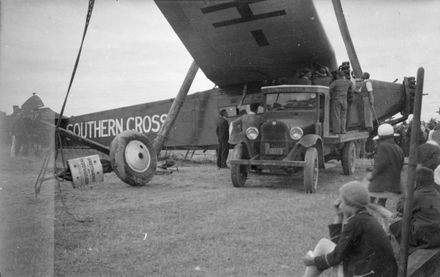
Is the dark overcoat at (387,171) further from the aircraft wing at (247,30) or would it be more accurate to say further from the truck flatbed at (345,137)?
the aircraft wing at (247,30)

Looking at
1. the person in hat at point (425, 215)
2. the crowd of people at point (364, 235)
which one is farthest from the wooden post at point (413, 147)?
the person in hat at point (425, 215)

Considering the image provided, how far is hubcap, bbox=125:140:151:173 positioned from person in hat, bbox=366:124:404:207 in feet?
11.3

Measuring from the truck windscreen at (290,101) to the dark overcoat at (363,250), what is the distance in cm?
324

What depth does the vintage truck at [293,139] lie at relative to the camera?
16.5 ft

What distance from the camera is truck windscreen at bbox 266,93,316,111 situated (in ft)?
17.0

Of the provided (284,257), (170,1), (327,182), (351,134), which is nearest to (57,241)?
(284,257)

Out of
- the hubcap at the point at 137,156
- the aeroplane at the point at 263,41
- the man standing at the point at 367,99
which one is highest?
the aeroplane at the point at 263,41

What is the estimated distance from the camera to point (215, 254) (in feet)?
9.23

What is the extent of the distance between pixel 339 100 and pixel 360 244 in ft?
7.19

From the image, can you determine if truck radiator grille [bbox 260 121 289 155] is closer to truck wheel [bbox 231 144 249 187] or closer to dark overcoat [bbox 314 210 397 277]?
truck wheel [bbox 231 144 249 187]

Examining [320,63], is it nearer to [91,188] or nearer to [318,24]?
[318,24]

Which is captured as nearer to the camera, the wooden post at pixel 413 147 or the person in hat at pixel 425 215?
the wooden post at pixel 413 147

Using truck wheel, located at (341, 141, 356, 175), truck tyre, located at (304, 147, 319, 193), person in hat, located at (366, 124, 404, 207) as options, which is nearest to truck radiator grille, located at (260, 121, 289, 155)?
truck tyre, located at (304, 147, 319, 193)

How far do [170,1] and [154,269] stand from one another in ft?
4.80
